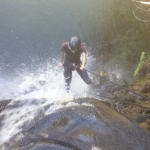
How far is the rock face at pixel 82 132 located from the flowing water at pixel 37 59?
5 cm

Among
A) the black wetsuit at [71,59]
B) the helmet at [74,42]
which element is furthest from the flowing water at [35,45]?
the helmet at [74,42]

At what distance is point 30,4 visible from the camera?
16812mm

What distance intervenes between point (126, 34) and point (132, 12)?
4.27ft

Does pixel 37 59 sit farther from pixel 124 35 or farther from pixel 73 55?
pixel 73 55

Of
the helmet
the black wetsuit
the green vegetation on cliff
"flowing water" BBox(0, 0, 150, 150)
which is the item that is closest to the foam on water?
"flowing water" BBox(0, 0, 150, 150)

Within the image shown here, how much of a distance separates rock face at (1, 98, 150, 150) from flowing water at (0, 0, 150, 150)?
5 centimetres

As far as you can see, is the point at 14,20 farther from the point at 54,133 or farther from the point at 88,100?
the point at 54,133

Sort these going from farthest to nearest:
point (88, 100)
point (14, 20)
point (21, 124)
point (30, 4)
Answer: point (30, 4)
point (14, 20)
point (88, 100)
point (21, 124)

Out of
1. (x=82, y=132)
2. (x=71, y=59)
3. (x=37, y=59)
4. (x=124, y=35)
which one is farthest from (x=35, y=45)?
(x=82, y=132)

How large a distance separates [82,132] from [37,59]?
29.2ft

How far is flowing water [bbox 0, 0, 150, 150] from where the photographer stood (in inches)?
209

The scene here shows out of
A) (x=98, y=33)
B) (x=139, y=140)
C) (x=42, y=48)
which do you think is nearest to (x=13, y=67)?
(x=42, y=48)

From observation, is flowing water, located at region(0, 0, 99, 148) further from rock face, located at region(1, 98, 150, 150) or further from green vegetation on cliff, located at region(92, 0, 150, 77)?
green vegetation on cliff, located at region(92, 0, 150, 77)

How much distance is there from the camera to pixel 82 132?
424cm
